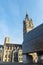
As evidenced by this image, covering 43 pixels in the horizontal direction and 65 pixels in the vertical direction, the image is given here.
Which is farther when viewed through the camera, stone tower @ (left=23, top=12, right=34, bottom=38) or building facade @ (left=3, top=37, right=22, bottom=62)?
stone tower @ (left=23, top=12, right=34, bottom=38)

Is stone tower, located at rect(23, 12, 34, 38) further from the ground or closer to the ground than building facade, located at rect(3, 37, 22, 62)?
further from the ground

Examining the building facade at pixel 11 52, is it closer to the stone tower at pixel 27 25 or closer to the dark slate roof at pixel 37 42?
the stone tower at pixel 27 25

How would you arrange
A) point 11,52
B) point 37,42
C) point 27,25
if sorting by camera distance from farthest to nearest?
point 11,52 < point 27,25 < point 37,42

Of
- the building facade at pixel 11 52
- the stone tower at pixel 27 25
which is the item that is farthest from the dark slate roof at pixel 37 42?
the stone tower at pixel 27 25

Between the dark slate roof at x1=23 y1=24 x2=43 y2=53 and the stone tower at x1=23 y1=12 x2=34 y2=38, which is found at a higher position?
the stone tower at x1=23 y1=12 x2=34 y2=38

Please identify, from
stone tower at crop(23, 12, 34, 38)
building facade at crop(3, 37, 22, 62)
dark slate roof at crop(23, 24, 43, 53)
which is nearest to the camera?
dark slate roof at crop(23, 24, 43, 53)

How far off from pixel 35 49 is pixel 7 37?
5672cm

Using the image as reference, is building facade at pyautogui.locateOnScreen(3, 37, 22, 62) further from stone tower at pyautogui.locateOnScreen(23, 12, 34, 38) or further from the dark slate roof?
the dark slate roof

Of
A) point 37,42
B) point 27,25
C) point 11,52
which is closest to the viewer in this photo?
point 37,42

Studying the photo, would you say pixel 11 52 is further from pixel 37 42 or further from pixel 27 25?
pixel 37 42

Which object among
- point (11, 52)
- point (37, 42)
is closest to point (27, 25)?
point (11, 52)

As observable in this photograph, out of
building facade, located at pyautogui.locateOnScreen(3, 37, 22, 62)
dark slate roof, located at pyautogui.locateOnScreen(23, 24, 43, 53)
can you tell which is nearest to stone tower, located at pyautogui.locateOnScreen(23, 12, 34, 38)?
building facade, located at pyautogui.locateOnScreen(3, 37, 22, 62)

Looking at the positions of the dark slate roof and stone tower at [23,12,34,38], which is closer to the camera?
the dark slate roof

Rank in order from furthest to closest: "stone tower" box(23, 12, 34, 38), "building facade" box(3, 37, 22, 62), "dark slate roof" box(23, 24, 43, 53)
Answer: "stone tower" box(23, 12, 34, 38), "building facade" box(3, 37, 22, 62), "dark slate roof" box(23, 24, 43, 53)
